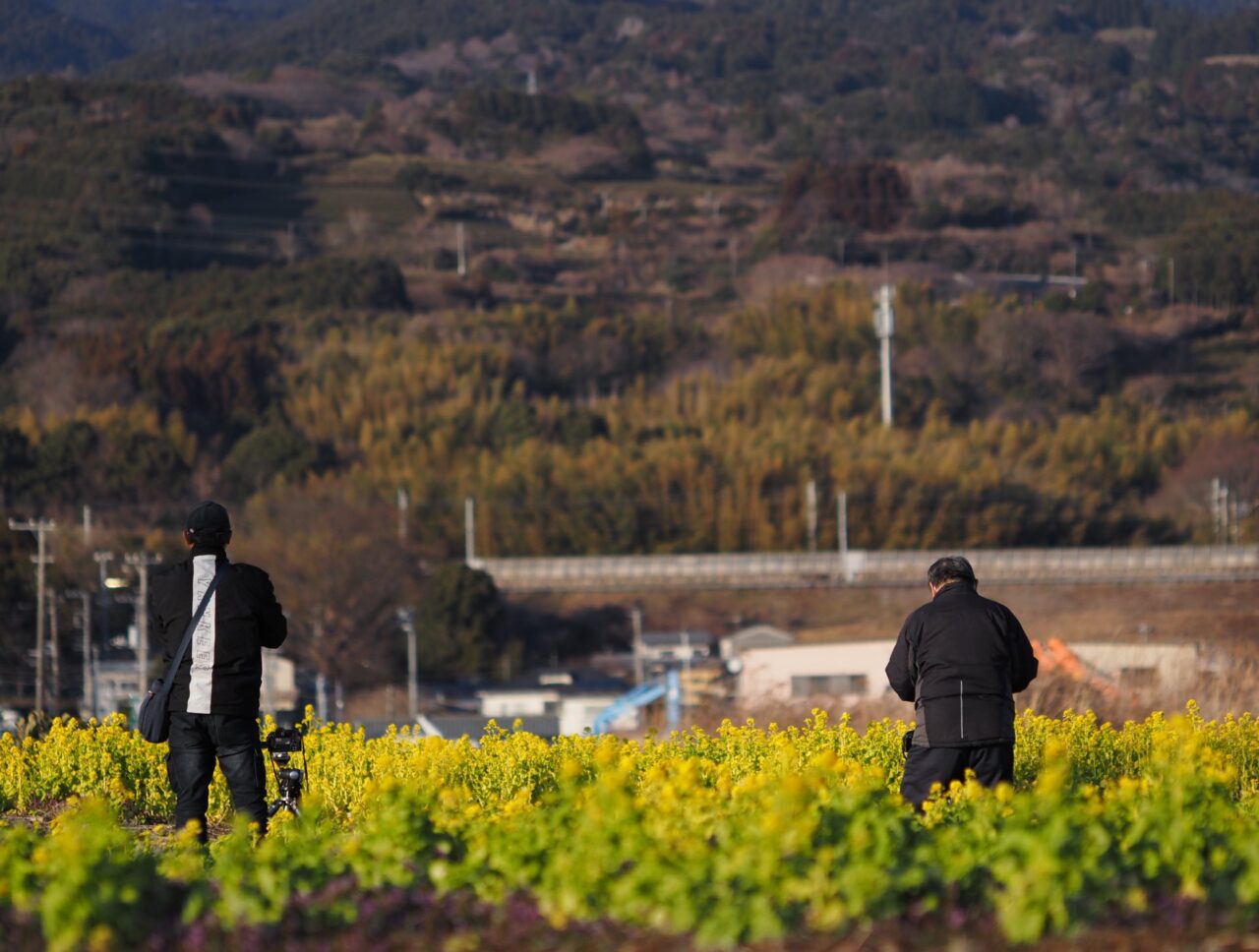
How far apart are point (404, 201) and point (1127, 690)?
11025cm

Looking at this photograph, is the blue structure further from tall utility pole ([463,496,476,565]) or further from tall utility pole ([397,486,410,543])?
tall utility pole ([463,496,476,565])

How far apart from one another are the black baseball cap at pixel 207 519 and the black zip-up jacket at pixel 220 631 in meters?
0.08

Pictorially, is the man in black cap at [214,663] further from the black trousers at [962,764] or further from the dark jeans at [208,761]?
the black trousers at [962,764]

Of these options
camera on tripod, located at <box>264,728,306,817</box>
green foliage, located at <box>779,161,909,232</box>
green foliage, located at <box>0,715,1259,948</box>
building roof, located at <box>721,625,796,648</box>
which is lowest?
building roof, located at <box>721,625,796,648</box>

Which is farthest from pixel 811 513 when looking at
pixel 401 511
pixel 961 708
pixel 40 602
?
pixel 961 708

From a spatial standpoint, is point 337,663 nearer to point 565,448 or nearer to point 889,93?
point 565,448

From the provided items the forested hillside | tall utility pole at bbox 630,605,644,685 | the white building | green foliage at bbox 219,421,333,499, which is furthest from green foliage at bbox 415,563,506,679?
green foliage at bbox 219,421,333,499

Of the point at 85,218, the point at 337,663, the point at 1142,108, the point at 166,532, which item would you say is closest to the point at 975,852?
the point at 337,663

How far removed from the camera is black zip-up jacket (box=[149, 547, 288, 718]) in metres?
7.00

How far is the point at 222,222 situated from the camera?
118938 millimetres

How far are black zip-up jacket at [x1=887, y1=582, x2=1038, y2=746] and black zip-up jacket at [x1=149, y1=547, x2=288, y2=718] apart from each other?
91.1 inches

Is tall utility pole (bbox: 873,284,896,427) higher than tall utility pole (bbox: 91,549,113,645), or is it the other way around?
tall utility pole (bbox: 873,284,896,427)

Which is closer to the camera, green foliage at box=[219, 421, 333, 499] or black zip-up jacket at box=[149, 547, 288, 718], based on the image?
black zip-up jacket at box=[149, 547, 288, 718]

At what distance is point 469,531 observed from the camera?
56844mm
